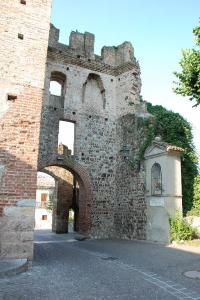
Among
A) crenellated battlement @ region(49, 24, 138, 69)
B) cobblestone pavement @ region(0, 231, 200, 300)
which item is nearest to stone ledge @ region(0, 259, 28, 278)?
cobblestone pavement @ region(0, 231, 200, 300)

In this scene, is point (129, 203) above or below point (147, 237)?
above

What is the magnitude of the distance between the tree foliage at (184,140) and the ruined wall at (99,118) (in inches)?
52.6

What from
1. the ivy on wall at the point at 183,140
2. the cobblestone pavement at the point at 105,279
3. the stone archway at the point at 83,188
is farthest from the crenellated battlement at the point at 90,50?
the cobblestone pavement at the point at 105,279

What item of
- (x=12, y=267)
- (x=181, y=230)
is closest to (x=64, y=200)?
(x=181, y=230)

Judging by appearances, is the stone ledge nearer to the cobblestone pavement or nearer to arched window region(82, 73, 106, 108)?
the cobblestone pavement

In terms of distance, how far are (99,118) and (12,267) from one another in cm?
990

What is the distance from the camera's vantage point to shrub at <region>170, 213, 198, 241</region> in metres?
9.84

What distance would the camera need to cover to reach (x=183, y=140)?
1206 centimetres

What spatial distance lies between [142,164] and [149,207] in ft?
6.34

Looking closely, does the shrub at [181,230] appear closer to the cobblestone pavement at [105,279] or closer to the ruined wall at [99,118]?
the ruined wall at [99,118]

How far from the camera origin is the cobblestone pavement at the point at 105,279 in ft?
13.9

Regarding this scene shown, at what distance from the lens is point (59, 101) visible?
531 inches

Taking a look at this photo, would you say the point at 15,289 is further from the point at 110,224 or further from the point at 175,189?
the point at 110,224

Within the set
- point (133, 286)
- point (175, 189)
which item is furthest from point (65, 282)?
point (175, 189)
